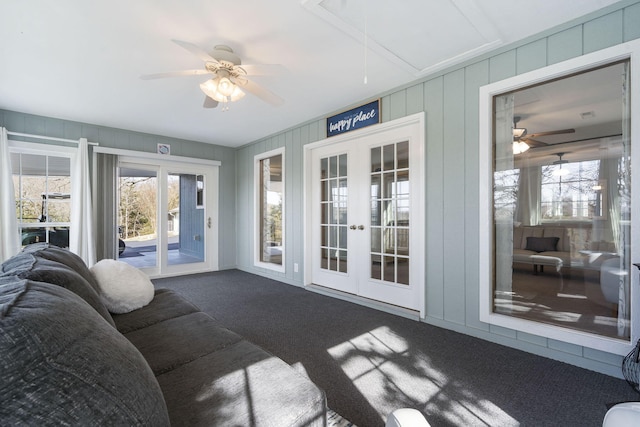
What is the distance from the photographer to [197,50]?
80.2 inches

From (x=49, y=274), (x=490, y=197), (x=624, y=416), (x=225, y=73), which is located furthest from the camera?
(x=490, y=197)

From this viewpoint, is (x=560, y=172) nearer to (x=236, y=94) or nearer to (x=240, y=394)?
(x=236, y=94)

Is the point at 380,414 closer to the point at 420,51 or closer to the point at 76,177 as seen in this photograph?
the point at 420,51

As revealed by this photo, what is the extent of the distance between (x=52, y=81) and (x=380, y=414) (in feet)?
14.3

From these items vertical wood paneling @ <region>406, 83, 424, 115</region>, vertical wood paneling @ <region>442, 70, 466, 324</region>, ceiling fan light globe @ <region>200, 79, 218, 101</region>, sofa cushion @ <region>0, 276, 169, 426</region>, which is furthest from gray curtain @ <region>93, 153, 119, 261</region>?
vertical wood paneling @ <region>442, 70, 466, 324</region>

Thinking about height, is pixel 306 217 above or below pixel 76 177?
below

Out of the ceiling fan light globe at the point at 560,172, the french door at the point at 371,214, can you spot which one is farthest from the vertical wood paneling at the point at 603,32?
the french door at the point at 371,214

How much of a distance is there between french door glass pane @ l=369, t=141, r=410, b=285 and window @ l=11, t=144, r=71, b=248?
4.56 m

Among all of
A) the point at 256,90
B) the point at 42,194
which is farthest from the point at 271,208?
the point at 42,194

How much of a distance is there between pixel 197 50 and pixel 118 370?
2.13 m

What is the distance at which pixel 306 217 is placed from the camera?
434 centimetres

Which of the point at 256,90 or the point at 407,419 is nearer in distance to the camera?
Answer: the point at 407,419

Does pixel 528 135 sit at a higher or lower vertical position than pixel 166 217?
higher

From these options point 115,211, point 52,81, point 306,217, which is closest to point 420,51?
point 306,217
